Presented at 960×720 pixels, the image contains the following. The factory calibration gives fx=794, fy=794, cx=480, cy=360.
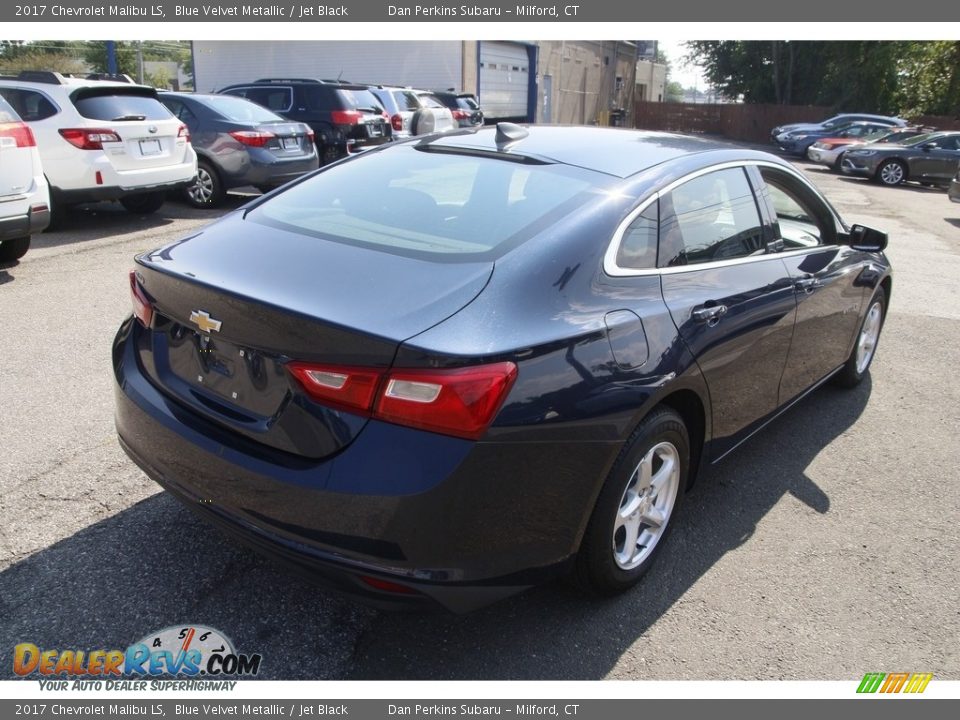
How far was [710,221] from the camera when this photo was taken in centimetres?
339

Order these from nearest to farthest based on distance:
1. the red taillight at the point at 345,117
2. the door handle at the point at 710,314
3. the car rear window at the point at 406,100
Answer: the door handle at the point at 710,314, the red taillight at the point at 345,117, the car rear window at the point at 406,100

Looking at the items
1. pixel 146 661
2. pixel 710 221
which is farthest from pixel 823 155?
pixel 146 661

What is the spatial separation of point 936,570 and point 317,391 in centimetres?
272

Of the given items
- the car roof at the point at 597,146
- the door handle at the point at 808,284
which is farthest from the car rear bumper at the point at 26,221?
the door handle at the point at 808,284

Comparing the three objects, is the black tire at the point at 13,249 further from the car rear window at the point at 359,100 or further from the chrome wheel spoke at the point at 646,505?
the car rear window at the point at 359,100

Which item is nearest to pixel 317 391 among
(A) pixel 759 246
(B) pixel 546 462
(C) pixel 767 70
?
(B) pixel 546 462

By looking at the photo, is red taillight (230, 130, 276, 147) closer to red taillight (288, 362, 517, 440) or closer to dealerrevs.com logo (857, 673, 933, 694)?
red taillight (288, 362, 517, 440)

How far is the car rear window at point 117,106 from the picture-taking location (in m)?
8.86

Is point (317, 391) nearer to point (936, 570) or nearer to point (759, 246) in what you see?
point (759, 246)

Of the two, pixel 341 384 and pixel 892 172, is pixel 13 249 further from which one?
pixel 892 172

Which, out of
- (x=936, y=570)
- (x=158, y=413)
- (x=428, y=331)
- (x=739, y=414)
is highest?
(x=428, y=331)

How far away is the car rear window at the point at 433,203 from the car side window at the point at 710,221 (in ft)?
1.07

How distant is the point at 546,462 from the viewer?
2391mm

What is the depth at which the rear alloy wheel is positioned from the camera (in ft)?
Result: 68.5
